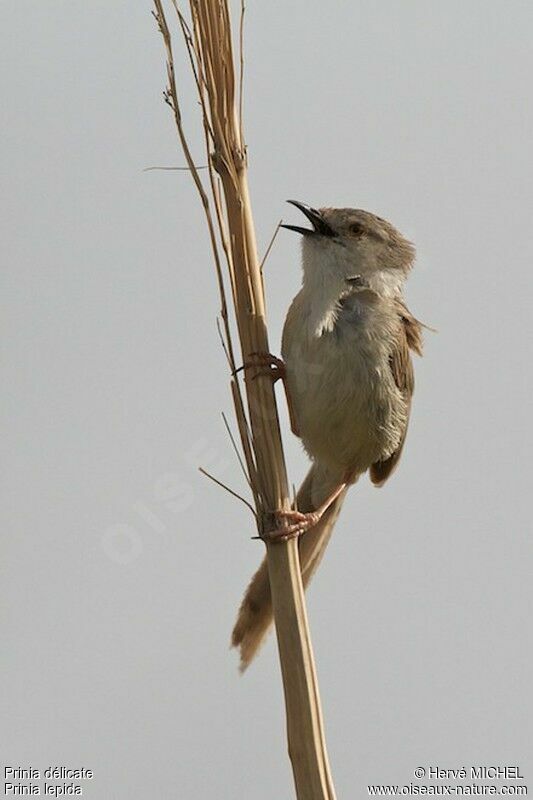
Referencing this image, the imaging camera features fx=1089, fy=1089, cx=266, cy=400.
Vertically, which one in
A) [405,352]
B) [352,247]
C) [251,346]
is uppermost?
[352,247]

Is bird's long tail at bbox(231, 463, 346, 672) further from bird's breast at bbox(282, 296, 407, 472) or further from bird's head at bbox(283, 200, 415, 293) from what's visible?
bird's head at bbox(283, 200, 415, 293)

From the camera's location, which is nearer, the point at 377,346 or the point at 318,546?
the point at 377,346

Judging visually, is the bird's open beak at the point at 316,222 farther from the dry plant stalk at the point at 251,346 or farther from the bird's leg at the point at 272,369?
the dry plant stalk at the point at 251,346

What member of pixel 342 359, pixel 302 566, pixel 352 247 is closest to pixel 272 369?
pixel 342 359

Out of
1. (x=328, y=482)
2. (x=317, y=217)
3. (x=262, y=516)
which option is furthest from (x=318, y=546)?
(x=262, y=516)

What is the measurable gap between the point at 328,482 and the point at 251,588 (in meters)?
0.99

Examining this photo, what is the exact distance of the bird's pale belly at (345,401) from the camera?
4285 millimetres

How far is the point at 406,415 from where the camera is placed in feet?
15.8

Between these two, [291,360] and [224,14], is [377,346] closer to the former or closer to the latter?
[291,360]

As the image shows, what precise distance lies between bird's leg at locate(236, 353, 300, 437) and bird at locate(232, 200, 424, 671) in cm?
1

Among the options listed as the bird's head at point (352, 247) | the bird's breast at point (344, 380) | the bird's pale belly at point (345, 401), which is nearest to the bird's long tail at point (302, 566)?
the bird's pale belly at point (345, 401)

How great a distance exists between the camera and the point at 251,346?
3092 millimetres

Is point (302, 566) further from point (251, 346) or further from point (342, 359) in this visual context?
point (251, 346)

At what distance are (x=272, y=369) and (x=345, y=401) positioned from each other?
672 mm
